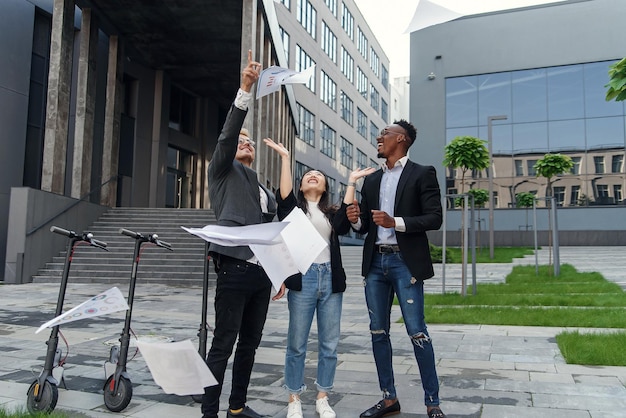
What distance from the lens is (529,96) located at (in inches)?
1325

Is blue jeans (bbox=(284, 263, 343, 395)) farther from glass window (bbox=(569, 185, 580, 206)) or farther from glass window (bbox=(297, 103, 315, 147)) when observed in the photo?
glass window (bbox=(297, 103, 315, 147))

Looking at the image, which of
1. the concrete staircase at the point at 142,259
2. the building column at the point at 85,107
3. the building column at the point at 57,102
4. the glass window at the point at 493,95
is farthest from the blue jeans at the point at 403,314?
the glass window at the point at 493,95

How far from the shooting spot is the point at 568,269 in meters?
15.7

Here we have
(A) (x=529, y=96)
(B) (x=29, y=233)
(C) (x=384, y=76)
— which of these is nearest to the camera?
(B) (x=29, y=233)

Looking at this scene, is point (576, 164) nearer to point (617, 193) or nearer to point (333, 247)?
point (617, 193)

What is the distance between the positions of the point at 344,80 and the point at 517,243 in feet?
74.7

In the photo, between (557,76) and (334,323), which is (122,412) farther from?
(557,76)

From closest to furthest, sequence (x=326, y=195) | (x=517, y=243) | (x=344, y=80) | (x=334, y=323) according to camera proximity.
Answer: (x=334, y=323) → (x=326, y=195) → (x=517, y=243) → (x=344, y=80)

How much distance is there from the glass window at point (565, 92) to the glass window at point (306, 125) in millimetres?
16309

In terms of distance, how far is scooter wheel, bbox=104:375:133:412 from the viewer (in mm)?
3850

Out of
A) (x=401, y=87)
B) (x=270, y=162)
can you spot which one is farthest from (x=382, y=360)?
(x=401, y=87)

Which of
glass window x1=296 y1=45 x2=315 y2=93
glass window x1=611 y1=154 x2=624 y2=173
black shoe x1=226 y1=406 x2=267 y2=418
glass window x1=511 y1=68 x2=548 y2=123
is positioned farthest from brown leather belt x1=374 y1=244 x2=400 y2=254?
glass window x1=611 y1=154 x2=624 y2=173

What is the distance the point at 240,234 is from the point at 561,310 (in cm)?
701

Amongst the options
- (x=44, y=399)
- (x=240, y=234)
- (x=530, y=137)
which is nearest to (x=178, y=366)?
(x=240, y=234)
